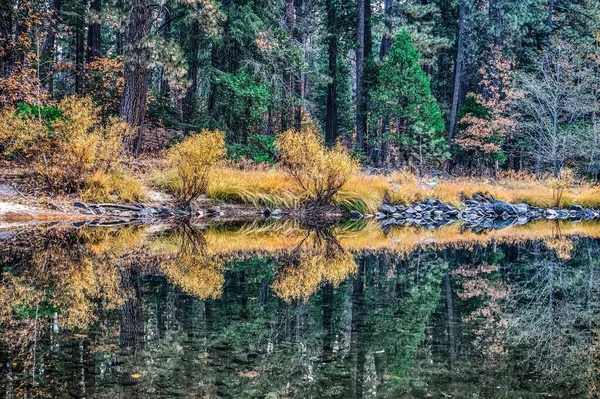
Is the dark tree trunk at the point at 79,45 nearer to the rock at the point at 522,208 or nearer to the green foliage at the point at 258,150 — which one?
the green foliage at the point at 258,150

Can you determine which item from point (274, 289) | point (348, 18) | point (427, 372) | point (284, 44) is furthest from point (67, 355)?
point (348, 18)

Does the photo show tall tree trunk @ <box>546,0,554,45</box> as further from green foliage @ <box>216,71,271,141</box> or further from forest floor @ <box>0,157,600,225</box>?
green foliage @ <box>216,71,271,141</box>

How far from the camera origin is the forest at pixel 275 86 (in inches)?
516

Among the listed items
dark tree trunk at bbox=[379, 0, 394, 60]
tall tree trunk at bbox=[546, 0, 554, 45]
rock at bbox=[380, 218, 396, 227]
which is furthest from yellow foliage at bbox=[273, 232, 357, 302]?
tall tree trunk at bbox=[546, 0, 554, 45]

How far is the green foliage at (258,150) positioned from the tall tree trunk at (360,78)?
531cm

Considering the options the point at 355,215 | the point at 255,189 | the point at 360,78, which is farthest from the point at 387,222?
the point at 360,78

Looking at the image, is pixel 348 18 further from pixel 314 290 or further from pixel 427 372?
pixel 427 372

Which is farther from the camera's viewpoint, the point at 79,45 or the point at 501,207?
the point at 79,45

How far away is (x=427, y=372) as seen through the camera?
3166 mm

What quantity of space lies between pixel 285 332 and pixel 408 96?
64.0 feet

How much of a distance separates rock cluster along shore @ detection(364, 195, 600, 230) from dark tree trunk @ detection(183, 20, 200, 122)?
30.0 feet

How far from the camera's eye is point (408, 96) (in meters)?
22.2

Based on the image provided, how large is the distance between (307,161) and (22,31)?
9.28 m

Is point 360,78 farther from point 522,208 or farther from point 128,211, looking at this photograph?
point 128,211
